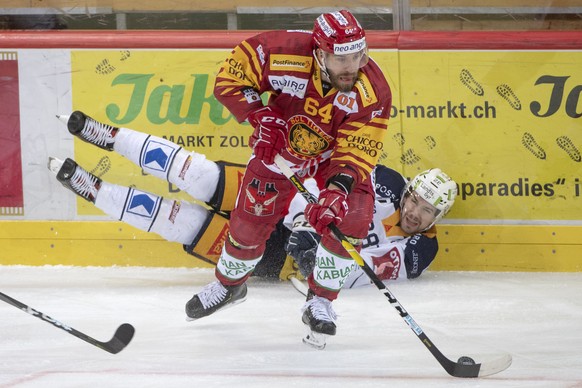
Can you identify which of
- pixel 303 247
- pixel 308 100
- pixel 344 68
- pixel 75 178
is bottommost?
pixel 303 247

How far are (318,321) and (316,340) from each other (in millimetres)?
65

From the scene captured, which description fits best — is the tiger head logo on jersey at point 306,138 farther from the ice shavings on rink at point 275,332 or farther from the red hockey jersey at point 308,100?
the ice shavings on rink at point 275,332

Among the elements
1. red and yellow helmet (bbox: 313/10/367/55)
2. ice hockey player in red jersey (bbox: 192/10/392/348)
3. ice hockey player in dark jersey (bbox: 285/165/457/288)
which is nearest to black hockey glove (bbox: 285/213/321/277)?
ice hockey player in dark jersey (bbox: 285/165/457/288)

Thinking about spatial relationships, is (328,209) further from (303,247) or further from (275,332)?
(303,247)

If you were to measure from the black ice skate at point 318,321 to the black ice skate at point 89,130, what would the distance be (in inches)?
56.5

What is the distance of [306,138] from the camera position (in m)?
3.56

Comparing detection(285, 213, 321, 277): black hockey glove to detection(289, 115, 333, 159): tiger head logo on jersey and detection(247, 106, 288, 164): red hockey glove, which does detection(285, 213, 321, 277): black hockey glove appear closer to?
detection(289, 115, 333, 159): tiger head logo on jersey

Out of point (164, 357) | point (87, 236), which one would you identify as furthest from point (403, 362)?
point (87, 236)

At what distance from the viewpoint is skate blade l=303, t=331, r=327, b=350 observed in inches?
131

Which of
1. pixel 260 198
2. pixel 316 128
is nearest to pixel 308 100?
pixel 316 128

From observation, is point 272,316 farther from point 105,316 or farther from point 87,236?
point 87,236

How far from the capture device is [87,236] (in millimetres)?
4871

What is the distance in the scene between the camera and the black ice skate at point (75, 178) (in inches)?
173

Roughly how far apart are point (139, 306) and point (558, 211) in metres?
2.08
